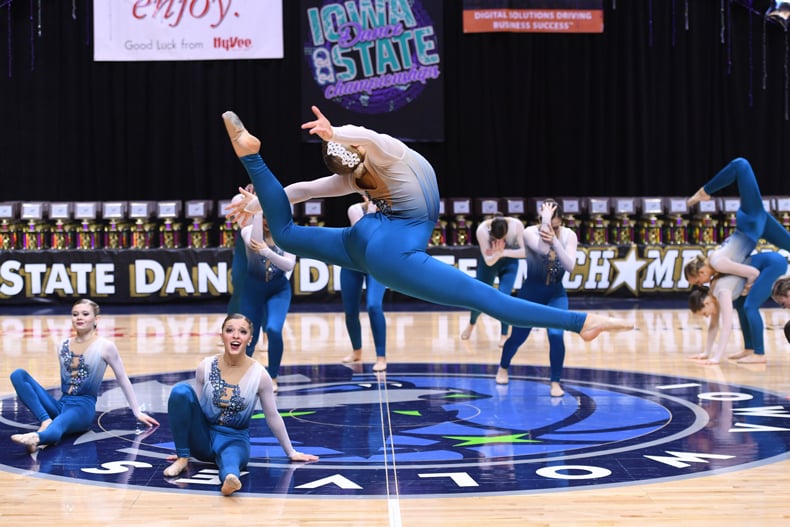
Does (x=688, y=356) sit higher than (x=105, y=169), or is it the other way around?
(x=105, y=169)

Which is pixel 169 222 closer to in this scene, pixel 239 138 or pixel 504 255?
pixel 504 255

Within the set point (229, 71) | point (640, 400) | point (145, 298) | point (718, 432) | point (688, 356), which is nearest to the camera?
point (718, 432)

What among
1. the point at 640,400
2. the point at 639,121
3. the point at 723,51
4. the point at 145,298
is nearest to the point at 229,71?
the point at 145,298

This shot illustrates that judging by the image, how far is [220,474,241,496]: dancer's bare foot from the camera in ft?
15.3

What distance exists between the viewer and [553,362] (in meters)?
7.10

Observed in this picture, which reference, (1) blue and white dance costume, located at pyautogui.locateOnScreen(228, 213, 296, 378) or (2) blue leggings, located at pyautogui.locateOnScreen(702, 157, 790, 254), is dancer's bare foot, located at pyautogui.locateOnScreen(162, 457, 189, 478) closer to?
(1) blue and white dance costume, located at pyautogui.locateOnScreen(228, 213, 296, 378)

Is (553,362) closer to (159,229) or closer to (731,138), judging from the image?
(159,229)

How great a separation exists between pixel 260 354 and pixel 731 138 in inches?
314

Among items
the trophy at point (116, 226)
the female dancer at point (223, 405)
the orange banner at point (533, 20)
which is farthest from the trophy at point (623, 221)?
the female dancer at point (223, 405)

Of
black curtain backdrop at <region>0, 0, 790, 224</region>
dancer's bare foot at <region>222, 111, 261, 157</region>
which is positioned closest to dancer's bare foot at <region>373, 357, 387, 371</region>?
dancer's bare foot at <region>222, 111, 261, 157</region>

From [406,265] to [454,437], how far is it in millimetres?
1510

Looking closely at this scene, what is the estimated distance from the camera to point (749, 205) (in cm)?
841

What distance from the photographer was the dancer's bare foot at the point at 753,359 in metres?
8.41

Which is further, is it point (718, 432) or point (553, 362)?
point (553, 362)
